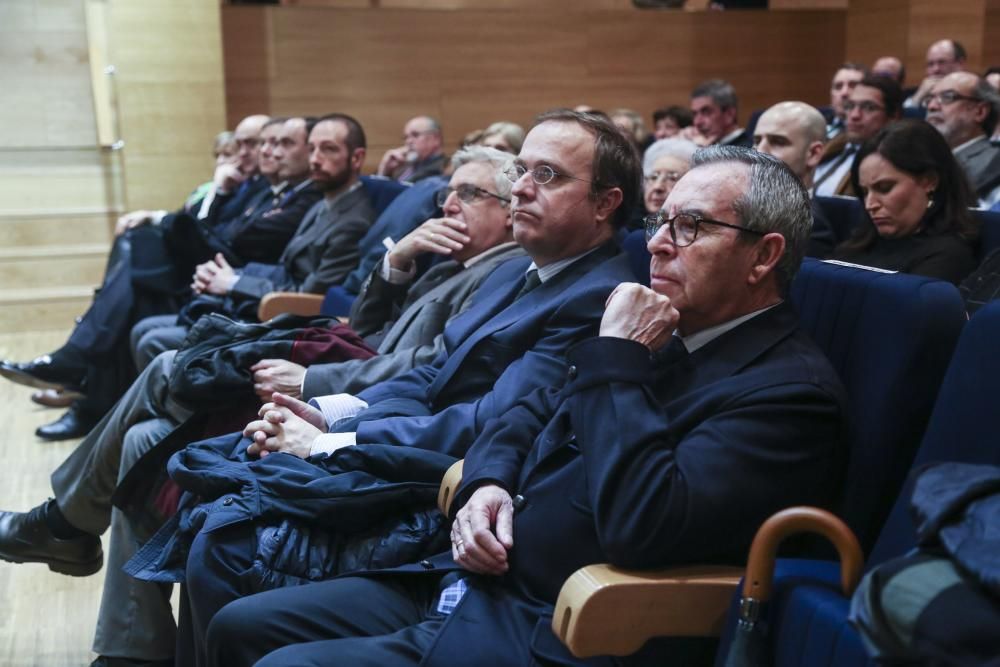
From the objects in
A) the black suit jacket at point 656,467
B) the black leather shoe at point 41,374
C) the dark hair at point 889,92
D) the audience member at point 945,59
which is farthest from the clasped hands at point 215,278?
the audience member at point 945,59

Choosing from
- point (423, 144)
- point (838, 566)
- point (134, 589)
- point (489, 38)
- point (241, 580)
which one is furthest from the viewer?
point (489, 38)

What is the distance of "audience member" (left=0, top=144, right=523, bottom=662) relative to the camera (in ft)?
7.50

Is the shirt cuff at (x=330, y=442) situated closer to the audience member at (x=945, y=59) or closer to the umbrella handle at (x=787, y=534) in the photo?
the umbrella handle at (x=787, y=534)

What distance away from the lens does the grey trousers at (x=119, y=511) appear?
228cm

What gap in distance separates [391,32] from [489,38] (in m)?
0.65

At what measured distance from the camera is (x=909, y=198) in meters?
2.83

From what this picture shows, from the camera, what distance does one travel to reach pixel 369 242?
3.60 m

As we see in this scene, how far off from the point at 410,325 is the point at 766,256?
1.18 m

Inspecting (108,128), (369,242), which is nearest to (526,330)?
(369,242)

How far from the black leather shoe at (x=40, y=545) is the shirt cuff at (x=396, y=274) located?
37.5 inches

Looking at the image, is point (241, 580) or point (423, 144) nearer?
point (241, 580)

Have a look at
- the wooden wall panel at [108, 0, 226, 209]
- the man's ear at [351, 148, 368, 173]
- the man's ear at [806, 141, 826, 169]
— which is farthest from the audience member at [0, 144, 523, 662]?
the wooden wall panel at [108, 0, 226, 209]

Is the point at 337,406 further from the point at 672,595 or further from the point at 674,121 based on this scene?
the point at 674,121

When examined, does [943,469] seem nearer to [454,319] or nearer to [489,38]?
[454,319]
